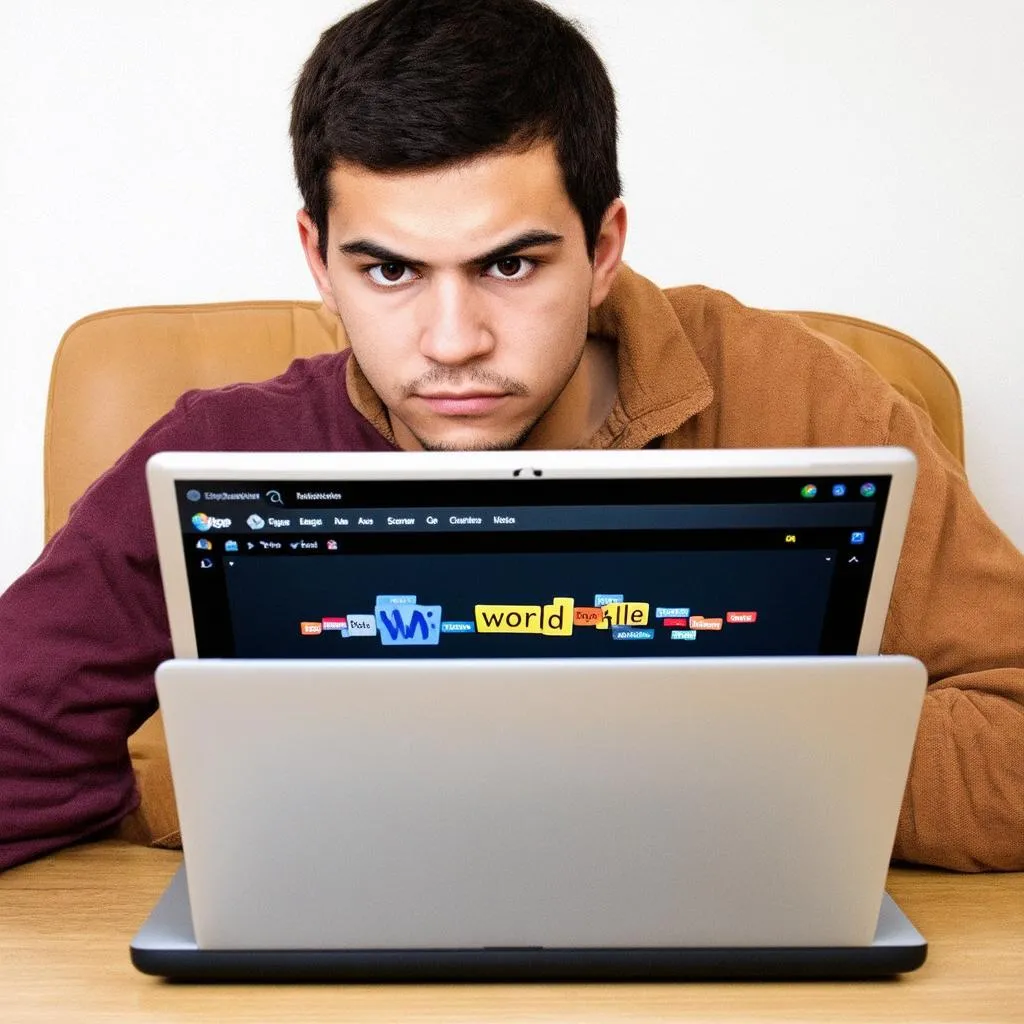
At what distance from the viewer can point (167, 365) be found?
5.43ft

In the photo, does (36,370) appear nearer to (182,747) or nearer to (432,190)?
(432,190)

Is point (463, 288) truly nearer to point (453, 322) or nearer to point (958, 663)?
point (453, 322)

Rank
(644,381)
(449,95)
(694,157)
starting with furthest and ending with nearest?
(694,157)
(644,381)
(449,95)

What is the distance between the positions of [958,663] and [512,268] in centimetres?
55

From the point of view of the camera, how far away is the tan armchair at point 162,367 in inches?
64.4

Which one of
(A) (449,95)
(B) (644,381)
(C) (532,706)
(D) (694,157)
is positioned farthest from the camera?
(D) (694,157)

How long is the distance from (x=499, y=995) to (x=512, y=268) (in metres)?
0.63

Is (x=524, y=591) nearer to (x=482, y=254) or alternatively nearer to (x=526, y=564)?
(x=526, y=564)

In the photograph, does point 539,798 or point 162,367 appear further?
point 162,367

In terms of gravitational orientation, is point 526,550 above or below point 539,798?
above

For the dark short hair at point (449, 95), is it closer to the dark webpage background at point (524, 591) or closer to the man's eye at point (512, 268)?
the man's eye at point (512, 268)

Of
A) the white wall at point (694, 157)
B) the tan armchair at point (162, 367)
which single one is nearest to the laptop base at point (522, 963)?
the tan armchair at point (162, 367)

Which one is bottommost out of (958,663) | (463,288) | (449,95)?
(958,663)

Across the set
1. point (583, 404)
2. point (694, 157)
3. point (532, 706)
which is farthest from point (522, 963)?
point (694, 157)
